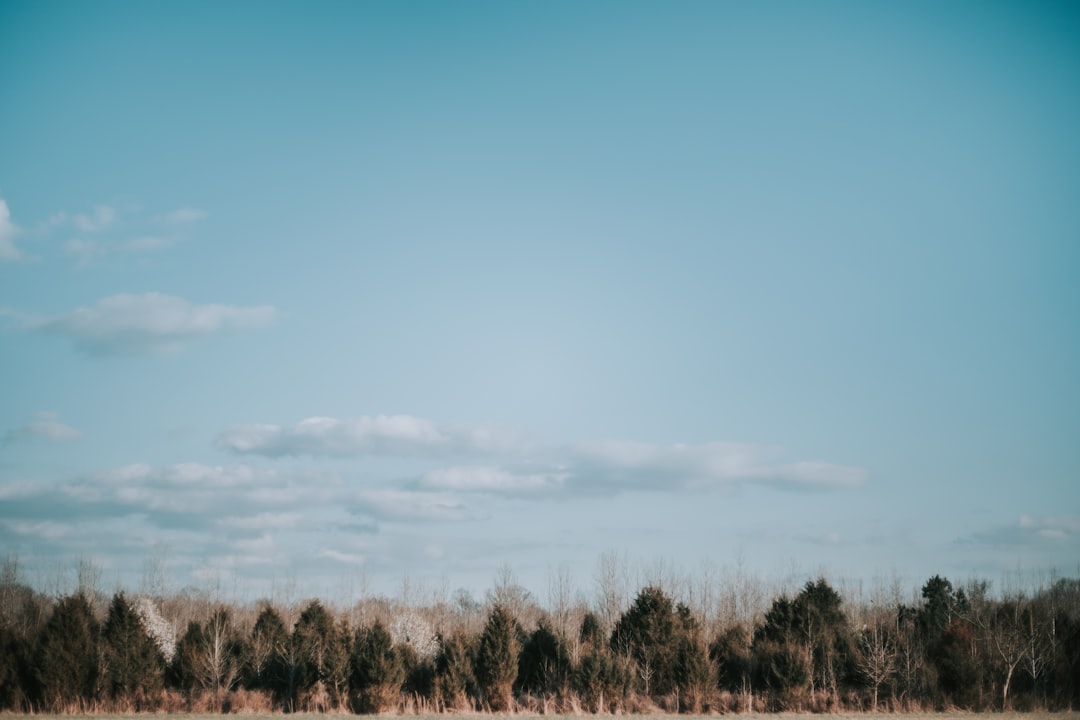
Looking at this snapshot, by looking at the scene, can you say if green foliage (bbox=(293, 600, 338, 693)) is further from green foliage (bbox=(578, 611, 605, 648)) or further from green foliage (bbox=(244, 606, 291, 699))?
green foliage (bbox=(578, 611, 605, 648))

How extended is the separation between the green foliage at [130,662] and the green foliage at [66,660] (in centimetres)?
61

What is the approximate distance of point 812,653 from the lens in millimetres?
35281

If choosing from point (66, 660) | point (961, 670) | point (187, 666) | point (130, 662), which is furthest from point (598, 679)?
point (66, 660)

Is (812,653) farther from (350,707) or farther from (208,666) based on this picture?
(208,666)

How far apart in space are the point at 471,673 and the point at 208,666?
10.7 meters

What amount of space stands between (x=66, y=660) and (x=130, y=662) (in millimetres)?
2156

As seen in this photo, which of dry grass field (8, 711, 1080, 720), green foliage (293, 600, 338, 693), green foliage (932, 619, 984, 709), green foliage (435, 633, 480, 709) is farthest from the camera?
green foliage (293, 600, 338, 693)

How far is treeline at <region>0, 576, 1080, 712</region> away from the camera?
104 ft

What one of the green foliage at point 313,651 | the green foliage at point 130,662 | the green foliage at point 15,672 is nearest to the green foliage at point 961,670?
the green foliage at point 313,651

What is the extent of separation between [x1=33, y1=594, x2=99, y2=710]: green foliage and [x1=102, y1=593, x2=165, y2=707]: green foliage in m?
0.61

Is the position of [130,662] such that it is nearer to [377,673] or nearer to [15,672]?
[15,672]

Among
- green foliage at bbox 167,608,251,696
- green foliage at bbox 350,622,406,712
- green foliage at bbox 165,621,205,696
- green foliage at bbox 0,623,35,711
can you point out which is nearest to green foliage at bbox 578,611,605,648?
green foliage at bbox 350,622,406,712

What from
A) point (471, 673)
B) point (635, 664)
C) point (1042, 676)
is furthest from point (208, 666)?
point (1042, 676)

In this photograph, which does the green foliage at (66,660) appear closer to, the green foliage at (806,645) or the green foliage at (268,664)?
the green foliage at (268,664)
